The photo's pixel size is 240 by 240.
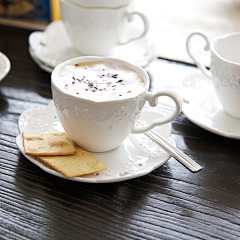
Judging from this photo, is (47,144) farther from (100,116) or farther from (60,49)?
(60,49)

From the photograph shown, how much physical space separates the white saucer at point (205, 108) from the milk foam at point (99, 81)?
0.21 meters

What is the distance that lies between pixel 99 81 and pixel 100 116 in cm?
11

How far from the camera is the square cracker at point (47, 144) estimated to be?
0.70m

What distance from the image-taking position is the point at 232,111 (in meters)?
0.91

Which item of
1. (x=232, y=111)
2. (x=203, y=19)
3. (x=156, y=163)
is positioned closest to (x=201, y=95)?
(x=232, y=111)

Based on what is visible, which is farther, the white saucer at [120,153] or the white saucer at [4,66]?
the white saucer at [4,66]

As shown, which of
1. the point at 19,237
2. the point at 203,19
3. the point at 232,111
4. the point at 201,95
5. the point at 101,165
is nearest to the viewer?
the point at 19,237

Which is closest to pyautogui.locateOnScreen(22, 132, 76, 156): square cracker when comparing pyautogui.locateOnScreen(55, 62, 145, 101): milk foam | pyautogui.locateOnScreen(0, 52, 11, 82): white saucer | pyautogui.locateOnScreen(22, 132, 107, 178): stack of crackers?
pyautogui.locateOnScreen(22, 132, 107, 178): stack of crackers

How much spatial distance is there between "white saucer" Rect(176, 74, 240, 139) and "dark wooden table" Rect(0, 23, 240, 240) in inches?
1.3

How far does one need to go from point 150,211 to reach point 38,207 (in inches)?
8.4

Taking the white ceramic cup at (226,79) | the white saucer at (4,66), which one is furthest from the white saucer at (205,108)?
the white saucer at (4,66)

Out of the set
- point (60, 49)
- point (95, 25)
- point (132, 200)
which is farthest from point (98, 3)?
point (132, 200)

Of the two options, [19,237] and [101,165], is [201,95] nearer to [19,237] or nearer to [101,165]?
[101,165]

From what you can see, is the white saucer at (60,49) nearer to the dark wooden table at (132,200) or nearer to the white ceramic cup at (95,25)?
the white ceramic cup at (95,25)
